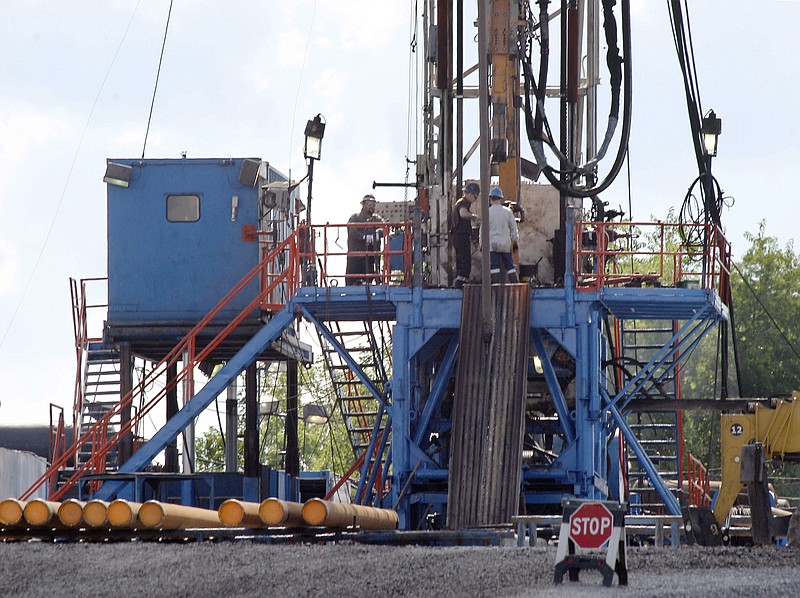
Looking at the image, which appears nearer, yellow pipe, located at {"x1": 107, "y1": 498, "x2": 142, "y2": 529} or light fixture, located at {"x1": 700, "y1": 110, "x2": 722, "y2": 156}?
yellow pipe, located at {"x1": 107, "y1": 498, "x2": 142, "y2": 529}

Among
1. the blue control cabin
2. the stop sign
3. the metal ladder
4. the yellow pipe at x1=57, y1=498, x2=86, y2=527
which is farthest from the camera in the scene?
the blue control cabin

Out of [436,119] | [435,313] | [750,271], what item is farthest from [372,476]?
[750,271]

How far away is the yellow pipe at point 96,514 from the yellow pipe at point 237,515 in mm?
1197

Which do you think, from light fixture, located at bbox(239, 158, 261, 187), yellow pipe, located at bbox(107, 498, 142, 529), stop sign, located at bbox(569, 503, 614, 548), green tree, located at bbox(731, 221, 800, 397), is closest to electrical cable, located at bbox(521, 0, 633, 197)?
light fixture, located at bbox(239, 158, 261, 187)

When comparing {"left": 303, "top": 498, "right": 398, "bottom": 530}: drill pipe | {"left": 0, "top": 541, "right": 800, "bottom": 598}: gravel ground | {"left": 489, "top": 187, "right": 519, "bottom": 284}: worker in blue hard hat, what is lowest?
{"left": 0, "top": 541, "right": 800, "bottom": 598}: gravel ground

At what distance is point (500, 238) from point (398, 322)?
1.89 m

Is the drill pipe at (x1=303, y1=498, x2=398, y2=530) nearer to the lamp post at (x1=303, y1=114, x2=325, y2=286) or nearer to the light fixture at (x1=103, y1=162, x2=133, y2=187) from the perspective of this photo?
the lamp post at (x1=303, y1=114, x2=325, y2=286)

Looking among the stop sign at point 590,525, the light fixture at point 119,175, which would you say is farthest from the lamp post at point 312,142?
the stop sign at point 590,525

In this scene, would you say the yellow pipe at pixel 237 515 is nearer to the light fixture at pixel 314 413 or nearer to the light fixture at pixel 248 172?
the light fixture at pixel 314 413

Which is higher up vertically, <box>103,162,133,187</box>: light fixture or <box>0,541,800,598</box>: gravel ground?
<box>103,162,133,187</box>: light fixture

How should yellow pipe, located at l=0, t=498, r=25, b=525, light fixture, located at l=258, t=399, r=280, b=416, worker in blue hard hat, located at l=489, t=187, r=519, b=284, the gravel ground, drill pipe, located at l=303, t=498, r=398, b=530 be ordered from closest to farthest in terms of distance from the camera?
the gravel ground < drill pipe, located at l=303, t=498, r=398, b=530 < yellow pipe, located at l=0, t=498, r=25, b=525 < worker in blue hard hat, located at l=489, t=187, r=519, b=284 < light fixture, located at l=258, t=399, r=280, b=416

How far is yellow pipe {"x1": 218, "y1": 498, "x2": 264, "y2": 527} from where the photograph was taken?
17266 millimetres

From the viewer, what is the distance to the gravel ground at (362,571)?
12883mm

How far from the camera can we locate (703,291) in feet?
73.8
